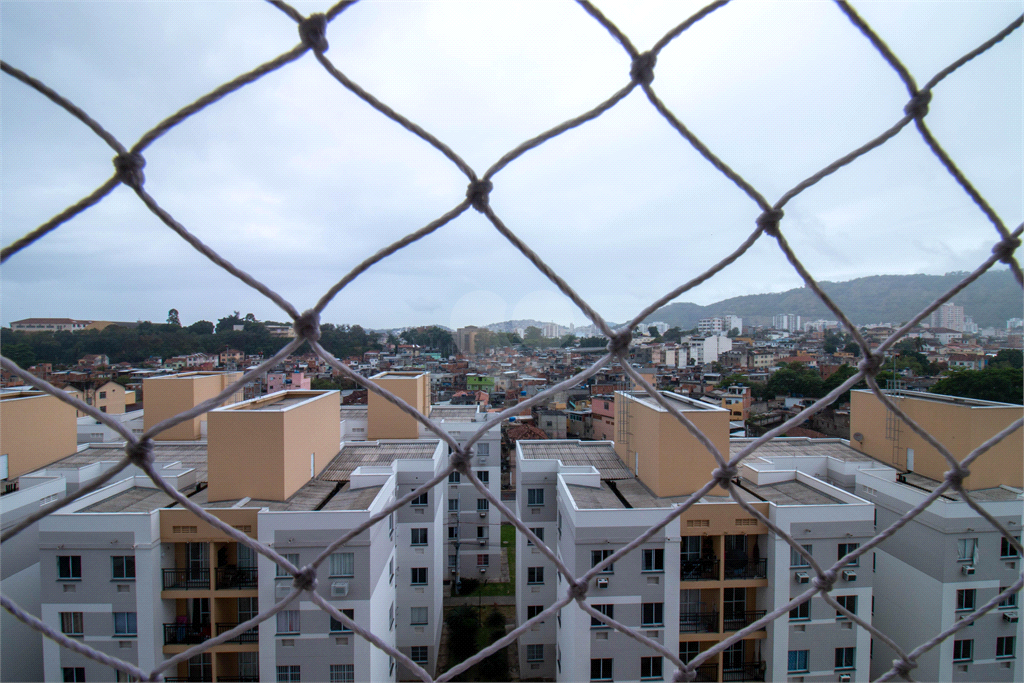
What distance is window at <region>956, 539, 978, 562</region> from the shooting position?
3.07 meters

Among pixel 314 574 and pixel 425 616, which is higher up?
pixel 314 574

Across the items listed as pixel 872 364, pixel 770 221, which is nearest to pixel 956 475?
pixel 872 364

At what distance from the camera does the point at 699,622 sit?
10.3ft

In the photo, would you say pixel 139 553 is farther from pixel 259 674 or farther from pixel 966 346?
pixel 966 346

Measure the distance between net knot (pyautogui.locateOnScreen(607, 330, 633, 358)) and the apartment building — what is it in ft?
8.00

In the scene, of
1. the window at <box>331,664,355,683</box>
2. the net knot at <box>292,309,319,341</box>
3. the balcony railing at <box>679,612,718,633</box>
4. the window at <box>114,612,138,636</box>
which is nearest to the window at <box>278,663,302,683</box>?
the window at <box>331,664,355,683</box>

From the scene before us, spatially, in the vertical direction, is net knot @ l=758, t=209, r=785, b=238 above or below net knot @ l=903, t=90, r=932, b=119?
below

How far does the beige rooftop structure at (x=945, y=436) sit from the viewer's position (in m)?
3.38

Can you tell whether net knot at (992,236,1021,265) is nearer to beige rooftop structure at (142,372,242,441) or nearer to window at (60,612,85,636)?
window at (60,612,85,636)

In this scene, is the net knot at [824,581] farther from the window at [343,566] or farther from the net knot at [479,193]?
the window at [343,566]

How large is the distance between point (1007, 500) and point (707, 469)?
1.88 metres

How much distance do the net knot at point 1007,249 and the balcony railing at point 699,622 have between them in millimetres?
3216

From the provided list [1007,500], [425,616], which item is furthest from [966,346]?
[425,616]

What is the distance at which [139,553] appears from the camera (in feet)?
9.16
